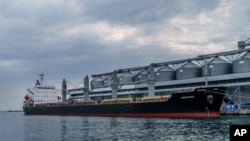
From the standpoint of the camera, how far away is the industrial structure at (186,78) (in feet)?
290

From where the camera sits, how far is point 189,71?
334 ft

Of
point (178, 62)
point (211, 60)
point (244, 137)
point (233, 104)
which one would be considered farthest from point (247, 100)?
point (244, 137)

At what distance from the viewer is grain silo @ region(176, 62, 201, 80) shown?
102 meters

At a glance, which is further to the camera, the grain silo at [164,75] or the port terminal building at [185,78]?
the grain silo at [164,75]

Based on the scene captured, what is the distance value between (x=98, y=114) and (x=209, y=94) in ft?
121

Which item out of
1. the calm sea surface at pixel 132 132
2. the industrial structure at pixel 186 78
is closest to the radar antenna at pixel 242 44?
the industrial structure at pixel 186 78

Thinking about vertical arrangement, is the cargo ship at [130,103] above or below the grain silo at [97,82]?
below

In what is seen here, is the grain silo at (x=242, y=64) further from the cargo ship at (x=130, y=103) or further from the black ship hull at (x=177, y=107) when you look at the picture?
the black ship hull at (x=177, y=107)

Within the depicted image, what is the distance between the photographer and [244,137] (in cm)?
415

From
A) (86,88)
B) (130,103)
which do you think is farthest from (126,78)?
(130,103)

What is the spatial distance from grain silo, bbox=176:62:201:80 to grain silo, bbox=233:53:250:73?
12.8 metres

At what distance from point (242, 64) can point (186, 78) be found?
59.3 feet

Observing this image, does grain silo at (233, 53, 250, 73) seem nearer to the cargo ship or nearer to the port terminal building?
the port terminal building

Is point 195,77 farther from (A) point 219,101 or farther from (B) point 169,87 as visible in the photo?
(A) point 219,101
